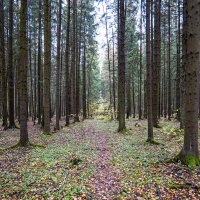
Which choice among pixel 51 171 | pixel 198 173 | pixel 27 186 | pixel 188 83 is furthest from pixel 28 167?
pixel 188 83

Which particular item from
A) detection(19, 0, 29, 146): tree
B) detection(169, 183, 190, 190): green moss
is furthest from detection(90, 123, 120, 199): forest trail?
detection(19, 0, 29, 146): tree

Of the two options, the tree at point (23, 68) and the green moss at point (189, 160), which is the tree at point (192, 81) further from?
the tree at point (23, 68)

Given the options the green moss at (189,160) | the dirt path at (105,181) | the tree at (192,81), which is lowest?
the dirt path at (105,181)

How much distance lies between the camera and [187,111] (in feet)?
22.4

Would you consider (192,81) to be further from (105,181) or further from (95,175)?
(95,175)

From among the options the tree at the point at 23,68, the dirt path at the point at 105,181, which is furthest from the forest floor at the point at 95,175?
the tree at the point at 23,68

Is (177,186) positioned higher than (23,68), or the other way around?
(23,68)

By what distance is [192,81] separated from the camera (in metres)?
6.75

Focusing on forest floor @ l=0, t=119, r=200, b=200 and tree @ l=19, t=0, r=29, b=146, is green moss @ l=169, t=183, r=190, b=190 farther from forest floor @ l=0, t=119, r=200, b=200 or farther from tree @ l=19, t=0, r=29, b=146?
tree @ l=19, t=0, r=29, b=146

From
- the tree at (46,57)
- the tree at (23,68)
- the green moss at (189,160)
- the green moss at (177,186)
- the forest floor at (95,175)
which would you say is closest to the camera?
the forest floor at (95,175)

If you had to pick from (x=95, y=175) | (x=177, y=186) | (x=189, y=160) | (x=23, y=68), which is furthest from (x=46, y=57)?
Answer: (x=177, y=186)

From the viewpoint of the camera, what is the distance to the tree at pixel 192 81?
6.67 metres

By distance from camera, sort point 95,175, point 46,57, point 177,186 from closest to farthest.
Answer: point 177,186 → point 95,175 → point 46,57

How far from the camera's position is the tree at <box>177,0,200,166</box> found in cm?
667
